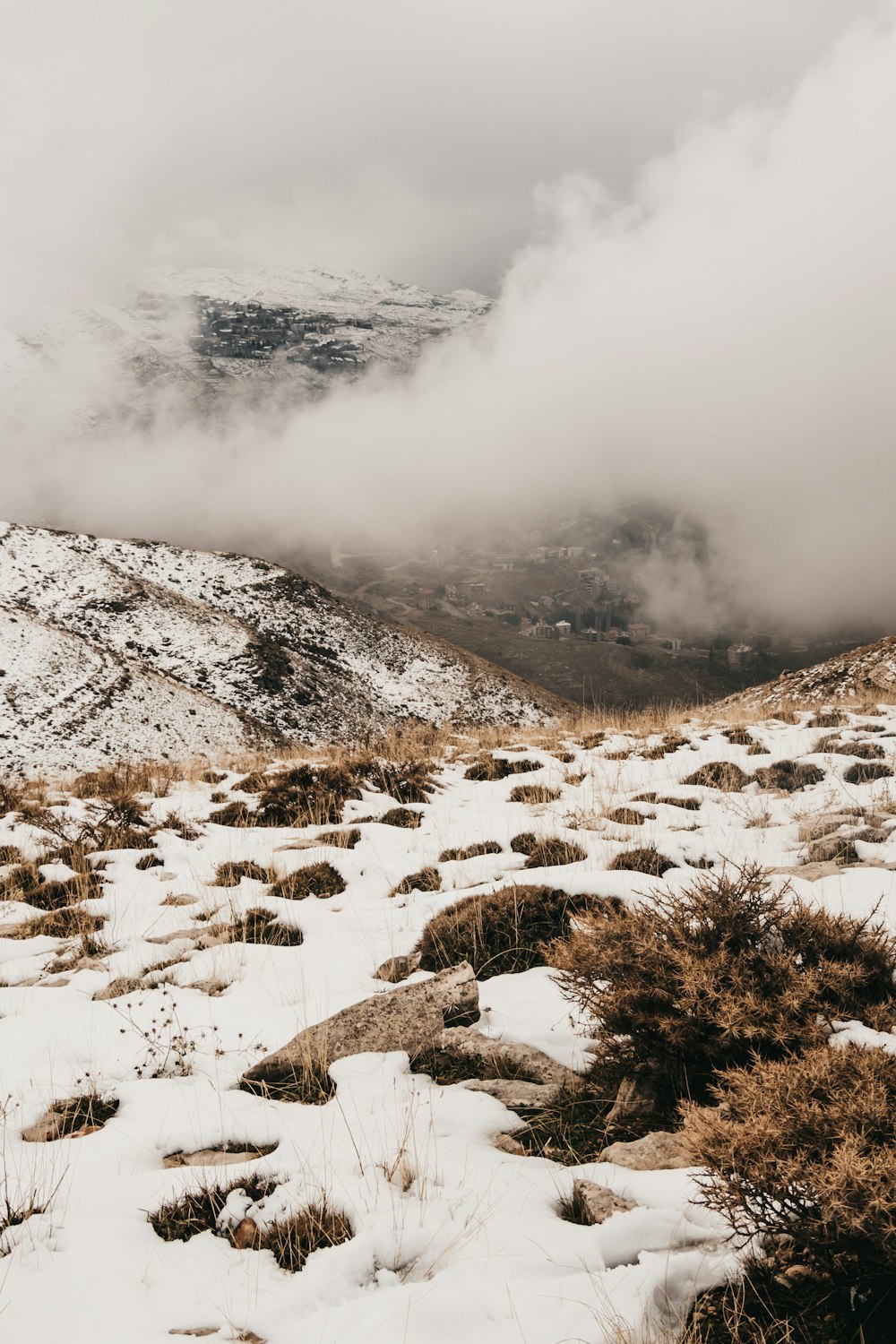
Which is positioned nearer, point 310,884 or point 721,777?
point 310,884

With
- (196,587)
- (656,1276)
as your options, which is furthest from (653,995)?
(196,587)

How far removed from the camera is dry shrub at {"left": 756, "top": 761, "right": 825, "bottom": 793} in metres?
9.66

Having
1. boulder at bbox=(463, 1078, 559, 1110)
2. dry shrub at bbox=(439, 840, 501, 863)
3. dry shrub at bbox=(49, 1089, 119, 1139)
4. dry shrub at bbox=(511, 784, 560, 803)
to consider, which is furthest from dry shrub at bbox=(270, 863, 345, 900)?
boulder at bbox=(463, 1078, 559, 1110)

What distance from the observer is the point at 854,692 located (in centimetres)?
1873

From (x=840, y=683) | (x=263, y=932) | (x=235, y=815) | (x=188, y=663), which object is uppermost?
(x=188, y=663)

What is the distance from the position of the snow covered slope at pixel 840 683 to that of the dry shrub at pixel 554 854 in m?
11.9

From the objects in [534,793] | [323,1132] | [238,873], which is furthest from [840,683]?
[323,1132]

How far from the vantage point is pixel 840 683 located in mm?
20672

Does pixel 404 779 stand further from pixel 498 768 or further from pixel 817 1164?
pixel 817 1164

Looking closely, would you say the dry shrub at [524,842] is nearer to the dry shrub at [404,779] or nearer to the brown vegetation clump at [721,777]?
the brown vegetation clump at [721,777]

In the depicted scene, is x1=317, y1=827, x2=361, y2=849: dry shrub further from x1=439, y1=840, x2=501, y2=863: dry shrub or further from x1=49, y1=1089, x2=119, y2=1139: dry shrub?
x1=49, y1=1089, x2=119, y2=1139: dry shrub

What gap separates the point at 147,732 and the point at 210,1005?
32.8 metres

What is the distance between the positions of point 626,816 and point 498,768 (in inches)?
194

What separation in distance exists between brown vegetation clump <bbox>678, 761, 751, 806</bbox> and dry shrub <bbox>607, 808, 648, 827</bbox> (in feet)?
5.43
